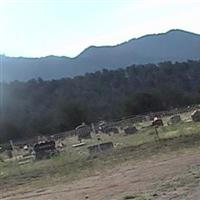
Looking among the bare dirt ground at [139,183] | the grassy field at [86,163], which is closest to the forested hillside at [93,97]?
the grassy field at [86,163]

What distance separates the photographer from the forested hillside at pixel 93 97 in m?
88.6

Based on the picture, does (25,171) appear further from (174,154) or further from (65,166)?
(174,154)

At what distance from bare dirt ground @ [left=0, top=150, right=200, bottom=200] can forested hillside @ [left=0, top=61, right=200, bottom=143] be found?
6182 cm

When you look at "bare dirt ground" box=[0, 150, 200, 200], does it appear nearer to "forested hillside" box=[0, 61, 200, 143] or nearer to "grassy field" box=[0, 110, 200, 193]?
"grassy field" box=[0, 110, 200, 193]

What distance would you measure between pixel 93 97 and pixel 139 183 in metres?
91.8

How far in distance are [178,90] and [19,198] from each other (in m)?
80.0

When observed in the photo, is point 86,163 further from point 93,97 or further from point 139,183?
point 93,97

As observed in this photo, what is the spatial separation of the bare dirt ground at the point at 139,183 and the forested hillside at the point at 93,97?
61.8 metres

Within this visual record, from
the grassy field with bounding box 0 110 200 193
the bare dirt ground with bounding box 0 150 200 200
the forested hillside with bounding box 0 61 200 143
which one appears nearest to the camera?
the bare dirt ground with bounding box 0 150 200 200

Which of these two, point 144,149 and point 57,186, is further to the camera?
point 144,149

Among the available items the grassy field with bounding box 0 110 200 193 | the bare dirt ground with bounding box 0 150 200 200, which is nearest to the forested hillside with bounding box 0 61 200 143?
the grassy field with bounding box 0 110 200 193

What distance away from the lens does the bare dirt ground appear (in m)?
15.0

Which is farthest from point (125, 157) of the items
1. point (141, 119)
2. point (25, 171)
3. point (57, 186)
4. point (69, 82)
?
point (69, 82)

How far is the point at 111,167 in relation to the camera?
76.7 ft
